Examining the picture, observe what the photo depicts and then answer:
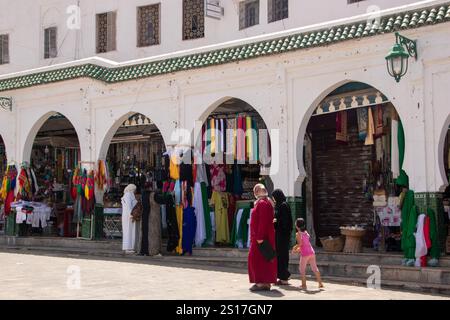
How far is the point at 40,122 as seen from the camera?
1741 centimetres

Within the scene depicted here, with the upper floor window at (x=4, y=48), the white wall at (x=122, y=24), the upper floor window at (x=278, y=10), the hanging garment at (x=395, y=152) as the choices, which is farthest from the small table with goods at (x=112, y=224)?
the upper floor window at (x=4, y=48)

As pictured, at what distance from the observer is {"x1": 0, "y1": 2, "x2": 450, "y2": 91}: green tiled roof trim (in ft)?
35.9

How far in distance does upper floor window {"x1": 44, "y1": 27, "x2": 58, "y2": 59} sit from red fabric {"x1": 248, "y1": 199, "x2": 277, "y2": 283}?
12616 mm

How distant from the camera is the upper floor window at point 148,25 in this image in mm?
18328

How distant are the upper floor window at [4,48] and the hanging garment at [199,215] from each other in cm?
1032

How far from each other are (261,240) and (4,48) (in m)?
14.9

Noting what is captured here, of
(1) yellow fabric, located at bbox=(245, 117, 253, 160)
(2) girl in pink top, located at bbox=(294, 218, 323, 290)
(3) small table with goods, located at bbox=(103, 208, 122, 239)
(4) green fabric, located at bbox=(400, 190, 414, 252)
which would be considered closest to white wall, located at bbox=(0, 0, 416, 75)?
(1) yellow fabric, located at bbox=(245, 117, 253, 160)

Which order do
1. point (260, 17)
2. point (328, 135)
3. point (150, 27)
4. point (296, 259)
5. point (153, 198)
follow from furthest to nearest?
point (150, 27) → point (260, 17) → point (328, 135) → point (153, 198) → point (296, 259)

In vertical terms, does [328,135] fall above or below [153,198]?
above

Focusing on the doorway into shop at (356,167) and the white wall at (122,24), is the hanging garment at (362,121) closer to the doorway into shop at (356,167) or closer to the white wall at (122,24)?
the doorway into shop at (356,167)
